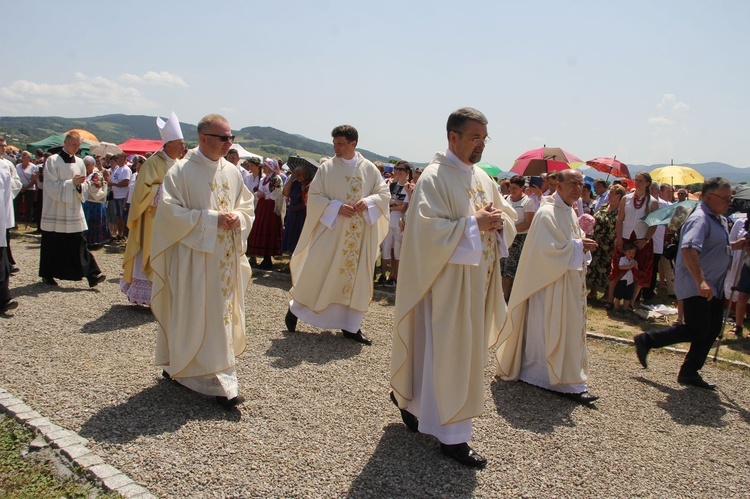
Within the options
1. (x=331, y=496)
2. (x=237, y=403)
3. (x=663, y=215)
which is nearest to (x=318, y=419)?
(x=237, y=403)

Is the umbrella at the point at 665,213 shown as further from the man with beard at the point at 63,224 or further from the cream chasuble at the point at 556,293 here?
the man with beard at the point at 63,224

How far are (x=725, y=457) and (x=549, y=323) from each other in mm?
1705

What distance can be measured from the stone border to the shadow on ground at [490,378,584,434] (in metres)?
2.91

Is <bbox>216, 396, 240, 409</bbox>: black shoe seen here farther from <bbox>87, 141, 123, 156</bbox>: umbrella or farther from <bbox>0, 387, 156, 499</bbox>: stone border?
<bbox>87, 141, 123, 156</bbox>: umbrella

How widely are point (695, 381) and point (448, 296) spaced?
3636 millimetres

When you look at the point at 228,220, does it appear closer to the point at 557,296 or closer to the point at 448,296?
the point at 448,296

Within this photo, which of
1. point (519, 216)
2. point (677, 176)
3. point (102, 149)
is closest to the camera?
point (519, 216)

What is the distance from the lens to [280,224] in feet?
37.5

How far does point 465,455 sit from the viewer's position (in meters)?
3.99

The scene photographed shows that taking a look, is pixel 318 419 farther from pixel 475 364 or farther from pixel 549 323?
pixel 549 323

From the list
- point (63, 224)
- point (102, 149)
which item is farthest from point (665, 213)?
point (102, 149)

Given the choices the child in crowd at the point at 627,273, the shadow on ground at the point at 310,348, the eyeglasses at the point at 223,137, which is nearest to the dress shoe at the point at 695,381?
the child in crowd at the point at 627,273

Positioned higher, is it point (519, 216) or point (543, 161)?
point (543, 161)

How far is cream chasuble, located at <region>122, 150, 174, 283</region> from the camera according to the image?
7.10 metres
